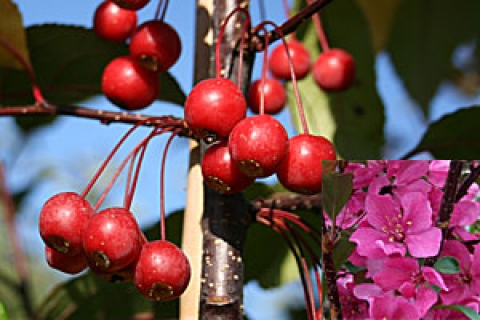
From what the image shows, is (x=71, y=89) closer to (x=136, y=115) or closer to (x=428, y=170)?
(x=136, y=115)

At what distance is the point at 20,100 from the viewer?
1555 mm

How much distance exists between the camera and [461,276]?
36.2 inches

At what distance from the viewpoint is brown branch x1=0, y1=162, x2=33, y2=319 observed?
5.73 feet

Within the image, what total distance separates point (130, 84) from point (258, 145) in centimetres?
35

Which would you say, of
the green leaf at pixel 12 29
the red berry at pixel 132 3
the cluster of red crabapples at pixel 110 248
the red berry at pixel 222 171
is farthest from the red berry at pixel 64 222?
the green leaf at pixel 12 29

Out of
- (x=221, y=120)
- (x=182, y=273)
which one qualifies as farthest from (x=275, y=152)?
(x=182, y=273)

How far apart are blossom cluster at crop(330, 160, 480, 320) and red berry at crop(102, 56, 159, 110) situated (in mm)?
361

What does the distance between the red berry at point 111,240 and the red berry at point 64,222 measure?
2 cm

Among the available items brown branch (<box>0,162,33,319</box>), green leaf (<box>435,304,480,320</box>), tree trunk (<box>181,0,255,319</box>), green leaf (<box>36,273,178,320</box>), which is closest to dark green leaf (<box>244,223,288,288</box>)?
green leaf (<box>36,273,178,320</box>)

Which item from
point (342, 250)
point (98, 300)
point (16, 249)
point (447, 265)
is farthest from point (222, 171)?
point (16, 249)

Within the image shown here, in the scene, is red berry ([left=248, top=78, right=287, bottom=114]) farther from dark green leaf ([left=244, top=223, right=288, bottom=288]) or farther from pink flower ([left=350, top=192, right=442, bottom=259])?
pink flower ([left=350, top=192, right=442, bottom=259])

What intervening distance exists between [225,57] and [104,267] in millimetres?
341

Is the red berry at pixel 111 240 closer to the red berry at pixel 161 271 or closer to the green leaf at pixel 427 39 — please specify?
the red berry at pixel 161 271

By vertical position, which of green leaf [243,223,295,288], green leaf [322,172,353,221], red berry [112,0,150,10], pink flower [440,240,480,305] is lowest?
green leaf [243,223,295,288]
